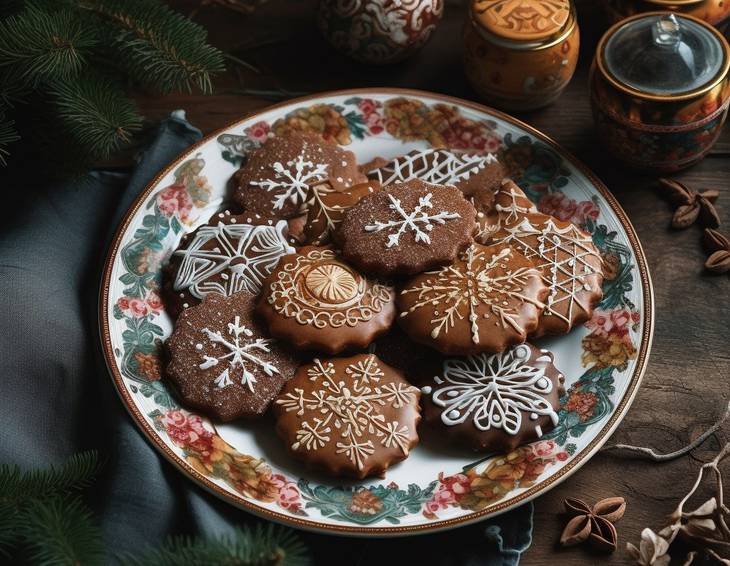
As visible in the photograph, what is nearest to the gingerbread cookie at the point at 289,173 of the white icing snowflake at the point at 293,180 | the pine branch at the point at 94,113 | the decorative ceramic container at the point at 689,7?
the white icing snowflake at the point at 293,180

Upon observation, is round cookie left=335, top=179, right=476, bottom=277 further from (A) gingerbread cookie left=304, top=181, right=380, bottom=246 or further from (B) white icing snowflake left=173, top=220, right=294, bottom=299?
(B) white icing snowflake left=173, top=220, right=294, bottom=299

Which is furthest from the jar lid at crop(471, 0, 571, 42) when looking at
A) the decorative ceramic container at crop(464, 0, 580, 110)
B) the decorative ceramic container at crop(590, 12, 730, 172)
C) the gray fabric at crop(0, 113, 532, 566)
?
the gray fabric at crop(0, 113, 532, 566)

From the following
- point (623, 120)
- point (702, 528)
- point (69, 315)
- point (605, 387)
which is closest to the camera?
point (702, 528)

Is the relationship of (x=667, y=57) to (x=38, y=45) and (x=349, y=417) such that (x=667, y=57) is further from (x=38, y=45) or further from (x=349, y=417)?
(x=38, y=45)

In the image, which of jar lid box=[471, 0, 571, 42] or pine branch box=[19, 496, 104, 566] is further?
jar lid box=[471, 0, 571, 42]

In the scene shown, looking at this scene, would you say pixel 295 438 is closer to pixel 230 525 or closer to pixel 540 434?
pixel 230 525

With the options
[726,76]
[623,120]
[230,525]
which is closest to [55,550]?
[230,525]
